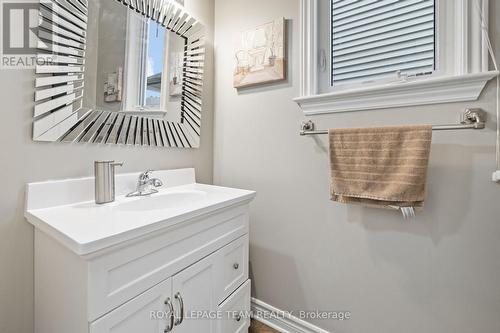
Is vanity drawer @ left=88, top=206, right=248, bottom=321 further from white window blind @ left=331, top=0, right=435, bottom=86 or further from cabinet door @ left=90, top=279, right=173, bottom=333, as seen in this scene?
white window blind @ left=331, top=0, right=435, bottom=86

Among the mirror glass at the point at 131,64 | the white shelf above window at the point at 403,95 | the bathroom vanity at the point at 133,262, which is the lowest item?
the bathroom vanity at the point at 133,262

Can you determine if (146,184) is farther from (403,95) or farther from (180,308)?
(403,95)

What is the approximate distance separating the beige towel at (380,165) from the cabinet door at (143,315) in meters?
0.78

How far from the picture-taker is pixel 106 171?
916 millimetres

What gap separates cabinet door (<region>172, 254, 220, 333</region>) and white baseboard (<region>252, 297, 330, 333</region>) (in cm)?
52

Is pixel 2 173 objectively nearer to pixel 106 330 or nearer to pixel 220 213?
pixel 106 330

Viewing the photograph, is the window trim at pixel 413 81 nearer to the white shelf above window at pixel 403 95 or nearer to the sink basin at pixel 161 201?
the white shelf above window at pixel 403 95

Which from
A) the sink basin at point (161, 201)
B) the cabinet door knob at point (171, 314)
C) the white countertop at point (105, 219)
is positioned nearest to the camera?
the white countertop at point (105, 219)

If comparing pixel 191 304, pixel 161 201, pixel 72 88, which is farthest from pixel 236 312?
pixel 72 88

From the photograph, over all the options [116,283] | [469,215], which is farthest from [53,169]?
[469,215]

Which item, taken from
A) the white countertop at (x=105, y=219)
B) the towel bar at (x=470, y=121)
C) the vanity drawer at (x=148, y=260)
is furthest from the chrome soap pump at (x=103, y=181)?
the towel bar at (x=470, y=121)

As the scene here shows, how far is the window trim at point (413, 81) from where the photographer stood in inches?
32.2

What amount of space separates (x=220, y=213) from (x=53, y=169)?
640 mm

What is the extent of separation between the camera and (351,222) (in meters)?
1.09
